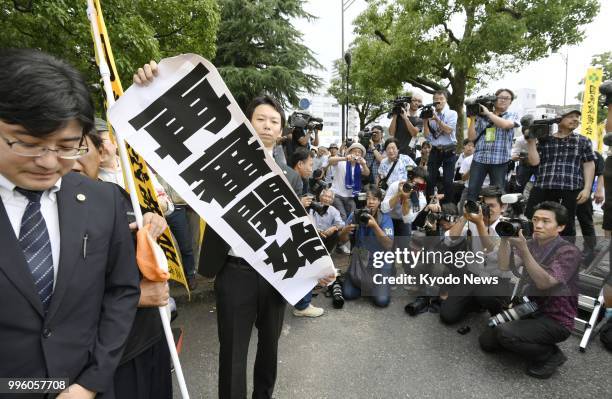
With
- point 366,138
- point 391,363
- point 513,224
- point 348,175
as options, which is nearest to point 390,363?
point 391,363

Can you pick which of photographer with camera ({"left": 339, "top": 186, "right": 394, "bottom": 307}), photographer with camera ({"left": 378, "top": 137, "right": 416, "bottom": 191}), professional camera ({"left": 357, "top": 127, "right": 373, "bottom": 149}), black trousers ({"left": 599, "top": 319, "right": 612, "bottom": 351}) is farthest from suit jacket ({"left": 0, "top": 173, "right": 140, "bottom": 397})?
professional camera ({"left": 357, "top": 127, "right": 373, "bottom": 149})

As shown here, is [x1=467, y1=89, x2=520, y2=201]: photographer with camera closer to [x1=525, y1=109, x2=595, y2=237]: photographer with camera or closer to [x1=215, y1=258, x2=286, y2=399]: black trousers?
[x1=525, y1=109, x2=595, y2=237]: photographer with camera

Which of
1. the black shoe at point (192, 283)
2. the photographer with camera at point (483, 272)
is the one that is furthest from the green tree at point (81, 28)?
the photographer with camera at point (483, 272)

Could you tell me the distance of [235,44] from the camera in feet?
52.7

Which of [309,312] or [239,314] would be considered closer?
[239,314]

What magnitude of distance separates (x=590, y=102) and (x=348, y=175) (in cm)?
573

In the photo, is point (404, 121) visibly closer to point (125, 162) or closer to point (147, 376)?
point (125, 162)

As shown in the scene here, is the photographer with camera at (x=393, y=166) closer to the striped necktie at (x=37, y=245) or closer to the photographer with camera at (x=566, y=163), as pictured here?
the photographer with camera at (x=566, y=163)

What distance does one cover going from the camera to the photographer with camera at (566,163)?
3883 millimetres

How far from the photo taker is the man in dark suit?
908mm

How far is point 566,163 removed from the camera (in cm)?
390

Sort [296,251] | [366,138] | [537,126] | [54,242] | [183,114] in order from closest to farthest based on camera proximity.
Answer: [54,242] → [183,114] → [296,251] → [537,126] → [366,138]

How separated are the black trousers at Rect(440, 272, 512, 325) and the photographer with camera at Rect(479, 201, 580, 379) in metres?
0.48

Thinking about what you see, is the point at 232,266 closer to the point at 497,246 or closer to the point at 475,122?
the point at 497,246
